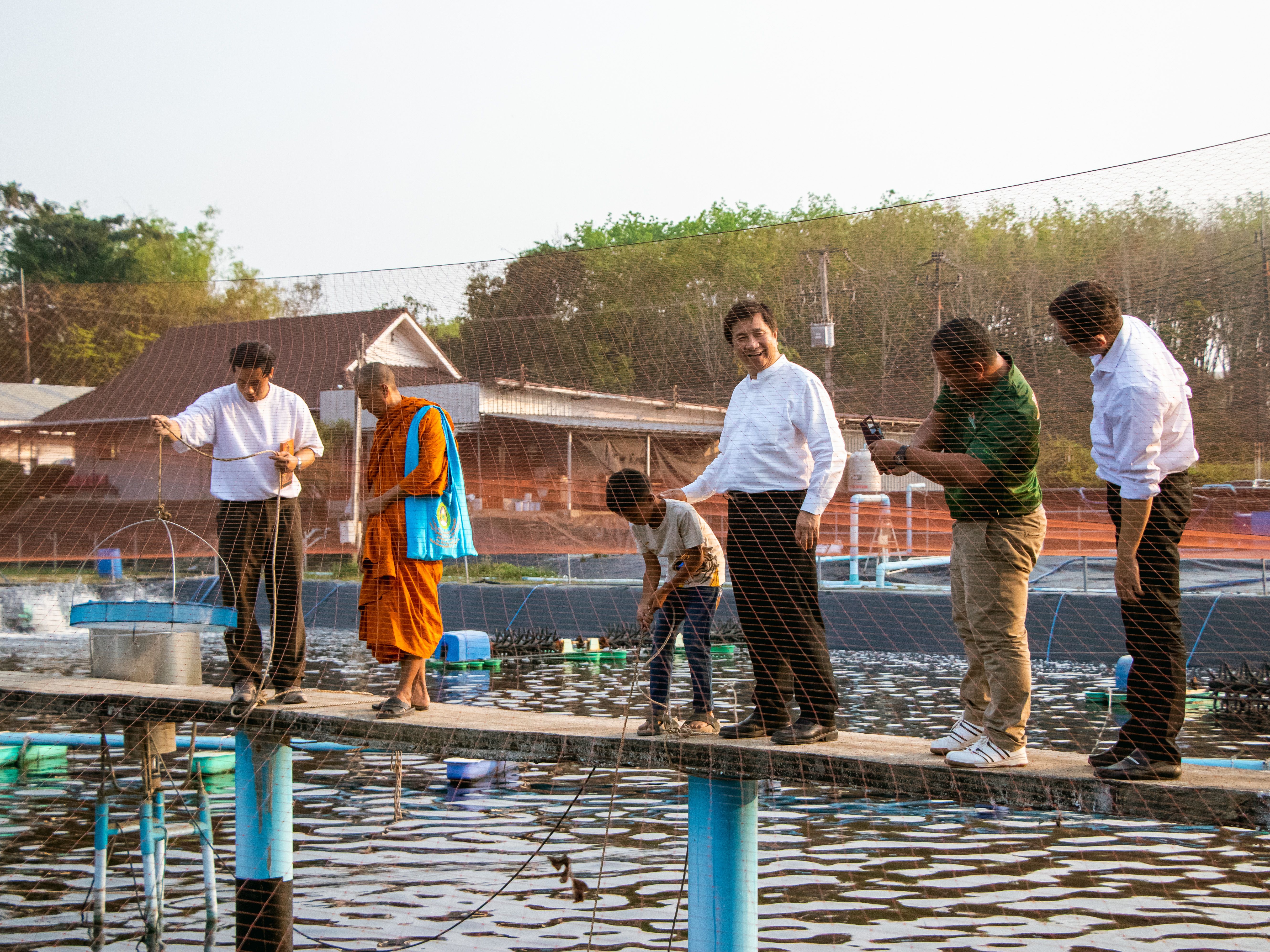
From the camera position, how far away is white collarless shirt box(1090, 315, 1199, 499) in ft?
10.6

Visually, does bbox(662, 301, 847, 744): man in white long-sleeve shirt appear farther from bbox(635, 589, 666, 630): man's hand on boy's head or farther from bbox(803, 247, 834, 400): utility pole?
bbox(803, 247, 834, 400): utility pole

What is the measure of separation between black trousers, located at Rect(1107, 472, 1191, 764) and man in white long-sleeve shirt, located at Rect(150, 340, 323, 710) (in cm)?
343

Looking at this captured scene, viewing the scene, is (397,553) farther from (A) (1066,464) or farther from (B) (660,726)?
(A) (1066,464)

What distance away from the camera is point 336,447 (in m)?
7.93

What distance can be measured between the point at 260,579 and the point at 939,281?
3.38m

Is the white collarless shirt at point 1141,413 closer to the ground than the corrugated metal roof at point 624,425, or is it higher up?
closer to the ground

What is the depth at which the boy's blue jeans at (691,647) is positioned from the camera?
14.0ft

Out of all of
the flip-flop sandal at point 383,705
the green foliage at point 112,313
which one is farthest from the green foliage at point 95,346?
the flip-flop sandal at point 383,705

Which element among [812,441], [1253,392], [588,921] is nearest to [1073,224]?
[1253,392]

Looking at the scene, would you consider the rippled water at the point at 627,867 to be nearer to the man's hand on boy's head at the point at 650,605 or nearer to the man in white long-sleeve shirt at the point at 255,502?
the man's hand on boy's head at the point at 650,605

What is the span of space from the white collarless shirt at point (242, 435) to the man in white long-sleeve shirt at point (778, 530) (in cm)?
221

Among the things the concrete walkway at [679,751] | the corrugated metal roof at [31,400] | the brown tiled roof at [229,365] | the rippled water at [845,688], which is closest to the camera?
the concrete walkway at [679,751]

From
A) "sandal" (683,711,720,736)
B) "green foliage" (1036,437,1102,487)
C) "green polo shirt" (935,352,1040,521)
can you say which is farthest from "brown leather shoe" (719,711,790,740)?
"green foliage" (1036,437,1102,487)

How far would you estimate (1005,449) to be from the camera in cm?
356
